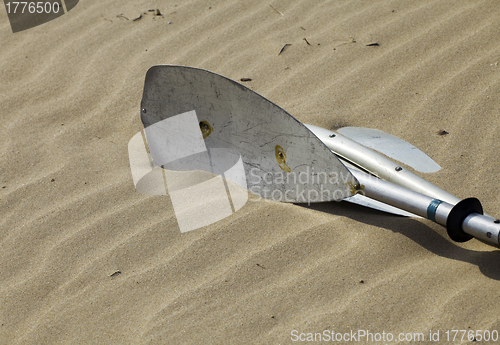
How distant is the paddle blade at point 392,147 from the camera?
6.70 ft

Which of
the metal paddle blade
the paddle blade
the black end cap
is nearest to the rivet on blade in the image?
the metal paddle blade

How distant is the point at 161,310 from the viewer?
1.61 metres

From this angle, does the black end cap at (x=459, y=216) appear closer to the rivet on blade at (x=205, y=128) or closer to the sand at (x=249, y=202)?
the sand at (x=249, y=202)

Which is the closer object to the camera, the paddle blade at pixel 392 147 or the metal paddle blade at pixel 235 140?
the metal paddle blade at pixel 235 140

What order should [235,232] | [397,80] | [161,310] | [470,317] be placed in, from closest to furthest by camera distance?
1. [470,317]
2. [161,310]
3. [235,232]
4. [397,80]

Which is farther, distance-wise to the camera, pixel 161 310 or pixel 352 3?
pixel 352 3

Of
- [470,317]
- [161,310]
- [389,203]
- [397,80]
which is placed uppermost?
[397,80]

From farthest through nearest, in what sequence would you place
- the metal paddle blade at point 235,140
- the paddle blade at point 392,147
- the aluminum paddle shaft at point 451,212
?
the paddle blade at point 392,147, the metal paddle blade at point 235,140, the aluminum paddle shaft at point 451,212

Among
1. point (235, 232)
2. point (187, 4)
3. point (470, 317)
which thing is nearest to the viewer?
point (470, 317)

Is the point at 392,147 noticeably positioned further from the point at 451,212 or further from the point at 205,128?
the point at 205,128

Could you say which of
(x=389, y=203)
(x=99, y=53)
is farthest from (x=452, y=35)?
(x=99, y=53)

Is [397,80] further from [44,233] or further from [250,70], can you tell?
[44,233]

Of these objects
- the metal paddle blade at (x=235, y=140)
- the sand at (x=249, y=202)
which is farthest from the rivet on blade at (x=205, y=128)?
the sand at (x=249, y=202)

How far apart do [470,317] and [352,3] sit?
2203 mm
